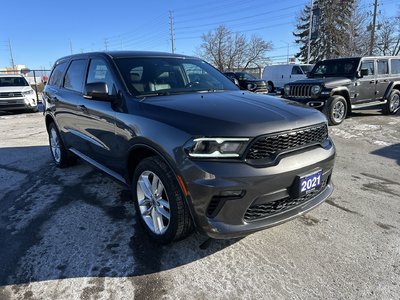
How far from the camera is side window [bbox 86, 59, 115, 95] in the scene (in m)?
3.56

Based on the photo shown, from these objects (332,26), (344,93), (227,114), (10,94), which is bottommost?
(344,93)

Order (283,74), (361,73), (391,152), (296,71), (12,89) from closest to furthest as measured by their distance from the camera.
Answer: (391,152), (361,73), (12,89), (296,71), (283,74)

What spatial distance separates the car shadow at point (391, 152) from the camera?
601 centimetres

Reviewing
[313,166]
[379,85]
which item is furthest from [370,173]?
[379,85]

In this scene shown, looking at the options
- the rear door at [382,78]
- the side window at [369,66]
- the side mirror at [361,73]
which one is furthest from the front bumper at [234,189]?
the rear door at [382,78]

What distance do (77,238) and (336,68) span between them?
379 inches

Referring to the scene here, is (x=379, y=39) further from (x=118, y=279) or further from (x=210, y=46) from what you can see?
(x=118, y=279)

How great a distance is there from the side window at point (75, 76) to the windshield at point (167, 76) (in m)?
0.97

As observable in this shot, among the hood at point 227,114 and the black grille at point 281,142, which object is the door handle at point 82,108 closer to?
the hood at point 227,114

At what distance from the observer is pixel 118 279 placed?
8.65ft

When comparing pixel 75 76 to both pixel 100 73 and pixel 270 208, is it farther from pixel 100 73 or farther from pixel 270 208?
pixel 270 208

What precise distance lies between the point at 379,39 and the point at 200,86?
45.7 meters

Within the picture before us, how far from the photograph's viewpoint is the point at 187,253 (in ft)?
9.76

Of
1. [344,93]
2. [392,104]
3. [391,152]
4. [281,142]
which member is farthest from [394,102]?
[281,142]
